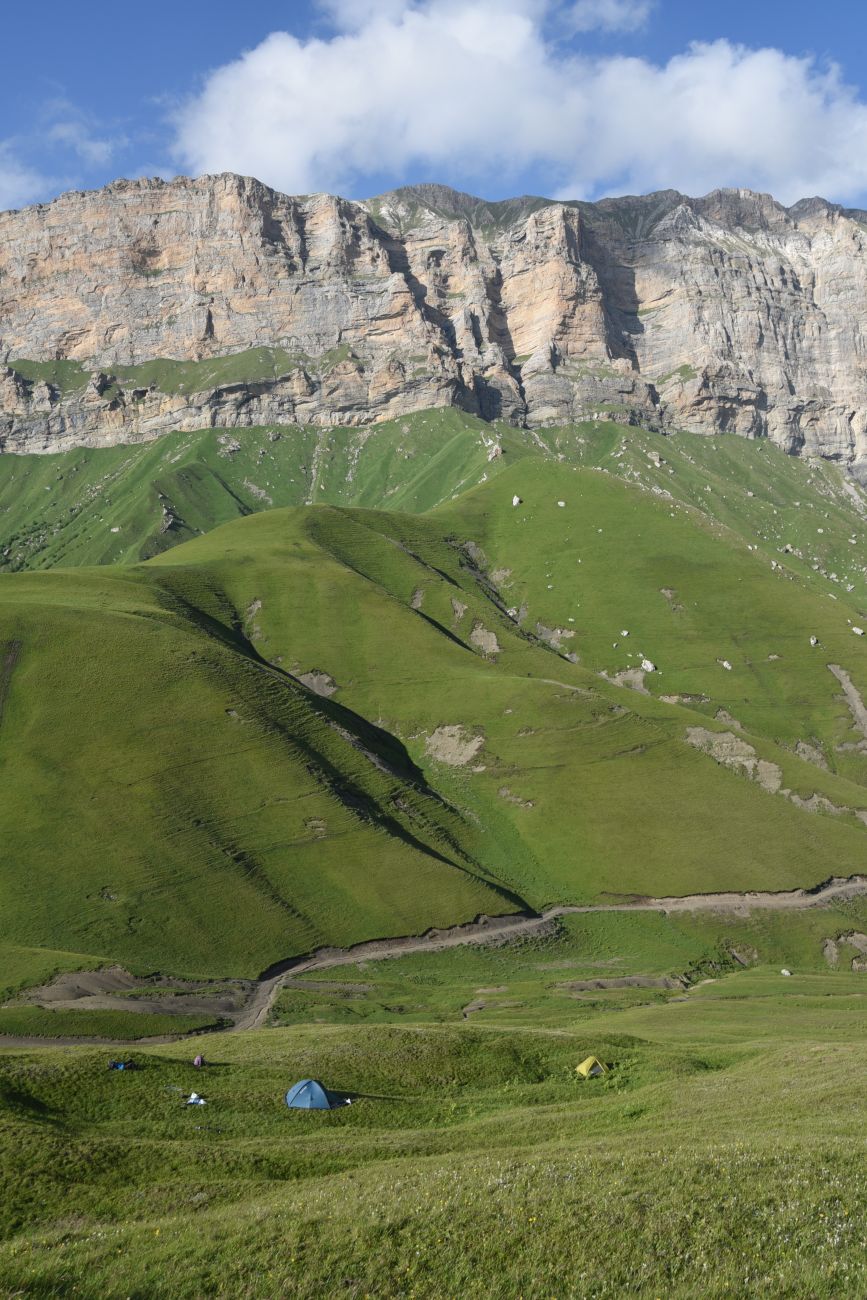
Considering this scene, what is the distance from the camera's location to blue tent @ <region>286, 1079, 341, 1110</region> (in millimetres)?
45000

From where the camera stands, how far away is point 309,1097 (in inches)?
1790

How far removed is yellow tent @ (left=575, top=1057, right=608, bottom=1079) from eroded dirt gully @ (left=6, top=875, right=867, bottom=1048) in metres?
36.8

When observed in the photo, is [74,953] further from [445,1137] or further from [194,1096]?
[445,1137]

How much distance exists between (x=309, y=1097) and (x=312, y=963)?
208ft

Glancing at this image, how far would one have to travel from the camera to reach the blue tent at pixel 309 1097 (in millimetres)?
45000

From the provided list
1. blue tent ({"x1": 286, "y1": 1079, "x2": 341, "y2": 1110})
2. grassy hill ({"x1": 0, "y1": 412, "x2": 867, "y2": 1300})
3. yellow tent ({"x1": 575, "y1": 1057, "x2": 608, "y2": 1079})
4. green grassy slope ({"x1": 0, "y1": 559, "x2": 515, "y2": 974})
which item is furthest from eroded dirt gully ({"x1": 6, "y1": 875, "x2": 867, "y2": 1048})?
yellow tent ({"x1": 575, "y1": 1057, "x2": 608, "y2": 1079})

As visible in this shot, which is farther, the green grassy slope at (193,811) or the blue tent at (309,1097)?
the green grassy slope at (193,811)

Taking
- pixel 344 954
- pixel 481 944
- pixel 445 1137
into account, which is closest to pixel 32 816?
pixel 344 954

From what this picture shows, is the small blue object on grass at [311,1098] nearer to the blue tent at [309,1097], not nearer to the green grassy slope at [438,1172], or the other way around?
the blue tent at [309,1097]

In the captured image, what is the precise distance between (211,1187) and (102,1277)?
9.14 meters

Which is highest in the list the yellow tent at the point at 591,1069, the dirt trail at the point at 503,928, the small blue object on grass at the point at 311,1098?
the small blue object on grass at the point at 311,1098

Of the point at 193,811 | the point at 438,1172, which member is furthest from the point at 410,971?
the point at 438,1172

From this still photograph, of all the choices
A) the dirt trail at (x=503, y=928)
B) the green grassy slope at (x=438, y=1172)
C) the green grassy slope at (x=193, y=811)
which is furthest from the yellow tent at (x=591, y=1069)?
the green grassy slope at (x=193, y=811)

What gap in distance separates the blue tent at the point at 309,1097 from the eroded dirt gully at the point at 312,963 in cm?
3641
